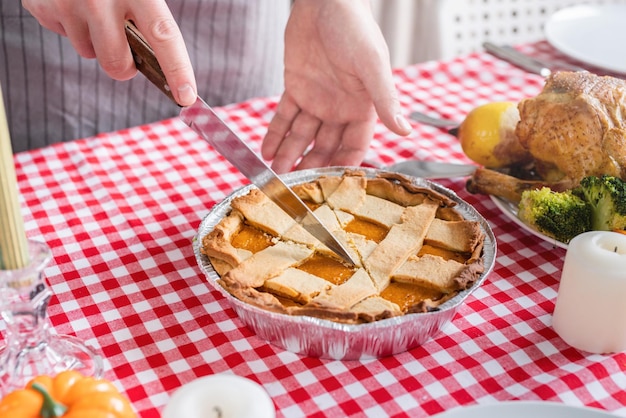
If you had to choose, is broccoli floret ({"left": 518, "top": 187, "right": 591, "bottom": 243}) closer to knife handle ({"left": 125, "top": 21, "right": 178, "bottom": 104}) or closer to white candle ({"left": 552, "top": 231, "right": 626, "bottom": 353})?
white candle ({"left": 552, "top": 231, "right": 626, "bottom": 353})

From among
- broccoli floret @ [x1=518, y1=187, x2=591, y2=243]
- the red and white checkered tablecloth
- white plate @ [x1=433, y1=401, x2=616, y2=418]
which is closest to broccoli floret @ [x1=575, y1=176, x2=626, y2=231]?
broccoli floret @ [x1=518, y1=187, x2=591, y2=243]

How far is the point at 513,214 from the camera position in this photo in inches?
57.6

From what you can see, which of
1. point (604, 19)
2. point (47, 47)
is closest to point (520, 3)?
point (604, 19)

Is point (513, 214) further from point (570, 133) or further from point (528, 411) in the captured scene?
point (528, 411)

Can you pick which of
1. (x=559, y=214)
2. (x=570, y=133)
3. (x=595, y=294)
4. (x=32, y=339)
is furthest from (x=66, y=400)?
(x=570, y=133)

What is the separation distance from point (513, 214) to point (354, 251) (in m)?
0.39

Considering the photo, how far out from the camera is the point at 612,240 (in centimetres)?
114

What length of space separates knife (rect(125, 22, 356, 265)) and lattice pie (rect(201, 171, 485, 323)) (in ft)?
0.10

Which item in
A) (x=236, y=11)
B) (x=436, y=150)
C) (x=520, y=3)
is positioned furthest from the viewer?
(x=520, y=3)

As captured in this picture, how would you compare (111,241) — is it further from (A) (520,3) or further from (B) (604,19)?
(A) (520,3)

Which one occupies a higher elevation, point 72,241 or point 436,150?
point 436,150

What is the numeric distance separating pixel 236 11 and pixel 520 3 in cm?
133

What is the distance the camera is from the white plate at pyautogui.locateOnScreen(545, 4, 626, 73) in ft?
6.97

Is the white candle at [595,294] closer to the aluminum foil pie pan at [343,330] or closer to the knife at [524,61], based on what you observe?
the aluminum foil pie pan at [343,330]
